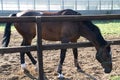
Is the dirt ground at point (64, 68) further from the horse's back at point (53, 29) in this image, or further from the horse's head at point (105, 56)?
the horse's back at point (53, 29)

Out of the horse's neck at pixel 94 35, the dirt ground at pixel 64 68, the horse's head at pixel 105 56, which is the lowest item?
the dirt ground at pixel 64 68

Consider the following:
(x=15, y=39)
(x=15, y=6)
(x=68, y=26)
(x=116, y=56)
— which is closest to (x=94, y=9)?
(x=15, y=6)

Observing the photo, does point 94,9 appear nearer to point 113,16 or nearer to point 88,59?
point 88,59

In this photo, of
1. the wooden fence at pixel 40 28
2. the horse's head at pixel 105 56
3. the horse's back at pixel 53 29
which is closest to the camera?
the wooden fence at pixel 40 28

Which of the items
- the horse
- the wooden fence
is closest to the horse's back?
the horse

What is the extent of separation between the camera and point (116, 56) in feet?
31.9

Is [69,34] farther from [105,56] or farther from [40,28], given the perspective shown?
[40,28]

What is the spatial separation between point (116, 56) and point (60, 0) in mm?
20817

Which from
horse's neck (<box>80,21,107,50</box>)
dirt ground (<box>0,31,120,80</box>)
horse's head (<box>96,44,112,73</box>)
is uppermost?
horse's neck (<box>80,21,107,50</box>)

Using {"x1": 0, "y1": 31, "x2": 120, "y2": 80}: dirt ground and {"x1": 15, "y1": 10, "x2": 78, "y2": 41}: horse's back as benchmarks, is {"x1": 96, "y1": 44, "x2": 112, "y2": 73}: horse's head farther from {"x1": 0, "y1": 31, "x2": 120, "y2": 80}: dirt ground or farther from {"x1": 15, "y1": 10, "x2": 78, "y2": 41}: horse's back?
{"x1": 15, "y1": 10, "x2": 78, "y2": 41}: horse's back

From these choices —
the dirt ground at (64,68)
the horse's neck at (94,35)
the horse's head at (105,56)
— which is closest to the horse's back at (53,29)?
the horse's neck at (94,35)

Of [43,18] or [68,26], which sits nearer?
[43,18]

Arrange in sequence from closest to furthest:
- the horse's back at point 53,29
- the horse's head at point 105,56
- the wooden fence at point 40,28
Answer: the wooden fence at point 40,28, the horse's head at point 105,56, the horse's back at point 53,29

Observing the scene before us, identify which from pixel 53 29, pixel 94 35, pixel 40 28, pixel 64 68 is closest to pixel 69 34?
pixel 53 29
